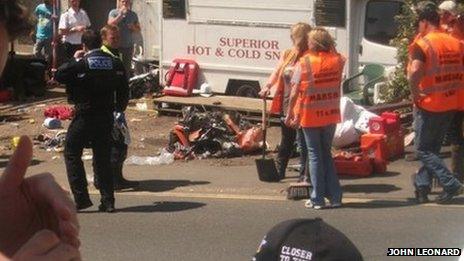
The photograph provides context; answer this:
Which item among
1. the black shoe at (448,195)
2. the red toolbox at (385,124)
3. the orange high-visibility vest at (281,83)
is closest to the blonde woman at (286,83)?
the orange high-visibility vest at (281,83)

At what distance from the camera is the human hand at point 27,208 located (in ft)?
5.32

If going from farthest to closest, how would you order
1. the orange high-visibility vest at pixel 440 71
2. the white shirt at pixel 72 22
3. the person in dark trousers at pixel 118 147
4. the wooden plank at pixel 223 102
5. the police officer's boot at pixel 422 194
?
1. the white shirt at pixel 72 22
2. the wooden plank at pixel 223 102
3. the person in dark trousers at pixel 118 147
4. the police officer's boot at pixel 422 194
5. the orange high-visibility vest at pixel 440 71

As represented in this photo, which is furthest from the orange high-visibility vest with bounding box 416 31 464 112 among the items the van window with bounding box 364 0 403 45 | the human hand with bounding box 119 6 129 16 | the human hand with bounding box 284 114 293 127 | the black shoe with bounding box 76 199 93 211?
the human hand with bounding box 119 6 129 16

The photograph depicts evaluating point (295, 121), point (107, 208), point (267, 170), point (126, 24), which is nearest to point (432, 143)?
point (295, 121)

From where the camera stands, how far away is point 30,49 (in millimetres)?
23562

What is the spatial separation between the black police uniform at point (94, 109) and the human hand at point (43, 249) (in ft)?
24.9

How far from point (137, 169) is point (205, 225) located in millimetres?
3462

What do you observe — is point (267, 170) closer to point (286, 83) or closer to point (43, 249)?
point (286, 83)

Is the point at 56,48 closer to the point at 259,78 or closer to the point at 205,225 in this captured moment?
the point at 259,78

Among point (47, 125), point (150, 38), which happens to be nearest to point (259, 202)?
point (47, 125)

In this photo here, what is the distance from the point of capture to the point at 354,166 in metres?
11.1

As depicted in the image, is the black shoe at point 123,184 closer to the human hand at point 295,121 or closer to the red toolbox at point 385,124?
the human hand at point 295,121

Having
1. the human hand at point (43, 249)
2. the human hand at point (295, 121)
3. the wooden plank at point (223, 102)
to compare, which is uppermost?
the human hand at point (43, 249)

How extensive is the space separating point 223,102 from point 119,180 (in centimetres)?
459
